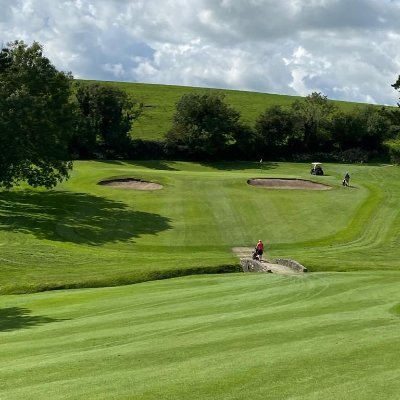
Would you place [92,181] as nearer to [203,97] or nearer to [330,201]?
[330,201]

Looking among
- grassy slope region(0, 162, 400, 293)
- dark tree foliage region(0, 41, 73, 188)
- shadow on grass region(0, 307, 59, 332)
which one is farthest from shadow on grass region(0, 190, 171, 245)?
shadow on grass region(0, 307, 59, 332)

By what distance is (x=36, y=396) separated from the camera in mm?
9422

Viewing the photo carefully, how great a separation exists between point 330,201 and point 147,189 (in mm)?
17203

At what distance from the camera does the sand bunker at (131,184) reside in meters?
57.0

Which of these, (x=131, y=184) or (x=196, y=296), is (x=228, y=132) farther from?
(x=196, y=296)

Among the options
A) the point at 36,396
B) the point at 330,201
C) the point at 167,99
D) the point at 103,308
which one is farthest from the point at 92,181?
the point at 167,99

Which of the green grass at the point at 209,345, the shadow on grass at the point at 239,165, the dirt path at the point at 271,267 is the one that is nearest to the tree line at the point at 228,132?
the shadow on grass at the point at 239,165

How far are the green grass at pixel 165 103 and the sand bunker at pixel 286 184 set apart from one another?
43.5 meters

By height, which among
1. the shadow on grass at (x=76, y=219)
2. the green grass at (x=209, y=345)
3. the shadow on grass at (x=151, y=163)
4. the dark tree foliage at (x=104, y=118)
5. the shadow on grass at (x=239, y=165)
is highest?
the dark tree foliage at (x=104, y=118)

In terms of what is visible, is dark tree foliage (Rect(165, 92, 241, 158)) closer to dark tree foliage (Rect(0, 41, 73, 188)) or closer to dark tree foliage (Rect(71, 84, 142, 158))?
dark tree foliage (Rect(71, 84, 142, 158))

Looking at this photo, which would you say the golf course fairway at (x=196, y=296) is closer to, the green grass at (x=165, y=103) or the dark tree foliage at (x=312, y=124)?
the dark tree foliage at (x=312, y=124)

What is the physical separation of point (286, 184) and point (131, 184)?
15.7 metres

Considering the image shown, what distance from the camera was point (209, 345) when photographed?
1220cm

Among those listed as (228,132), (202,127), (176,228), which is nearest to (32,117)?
(176,228)
